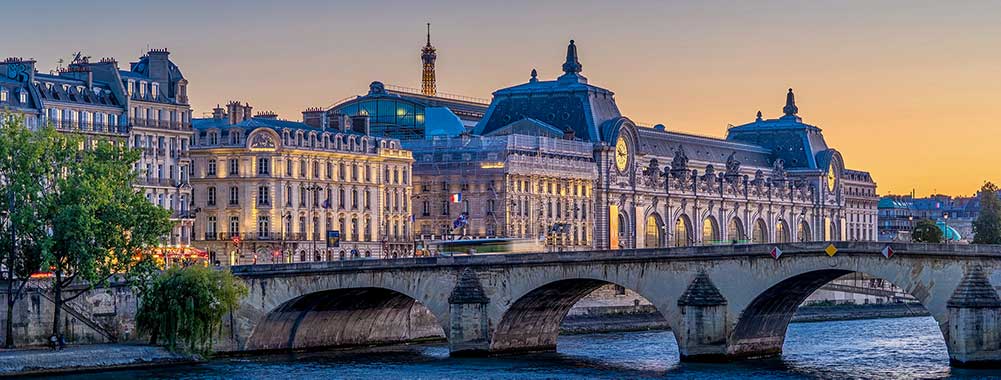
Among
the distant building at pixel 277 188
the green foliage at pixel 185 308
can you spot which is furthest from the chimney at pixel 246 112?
the green foliage at pixel 185 308

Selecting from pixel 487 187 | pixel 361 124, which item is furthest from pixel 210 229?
pixel 487 187

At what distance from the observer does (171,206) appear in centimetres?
14100

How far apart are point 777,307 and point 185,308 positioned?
29154 mm

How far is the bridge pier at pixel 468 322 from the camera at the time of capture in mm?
110562

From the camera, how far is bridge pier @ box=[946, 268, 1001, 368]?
96188mm

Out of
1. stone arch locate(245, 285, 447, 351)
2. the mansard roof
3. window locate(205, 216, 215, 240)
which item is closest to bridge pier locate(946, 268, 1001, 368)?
stone arch locate(245, 285, 447, 351)

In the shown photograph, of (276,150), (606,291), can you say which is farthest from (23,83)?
(606,291)

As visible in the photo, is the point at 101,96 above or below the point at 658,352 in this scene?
above

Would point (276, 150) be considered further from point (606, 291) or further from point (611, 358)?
point (611, 358)

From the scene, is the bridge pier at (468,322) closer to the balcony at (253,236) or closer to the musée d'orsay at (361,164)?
the musée d'orsay at (361,164)

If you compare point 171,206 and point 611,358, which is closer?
point 611,358

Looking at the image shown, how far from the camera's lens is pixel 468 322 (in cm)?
11075

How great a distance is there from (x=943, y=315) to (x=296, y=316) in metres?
36.3

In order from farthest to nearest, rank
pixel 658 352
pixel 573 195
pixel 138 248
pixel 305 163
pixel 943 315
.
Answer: pixel 573 195
pixel 305 163
pixel 658 352
pixel 138 248
pixel 943 315
